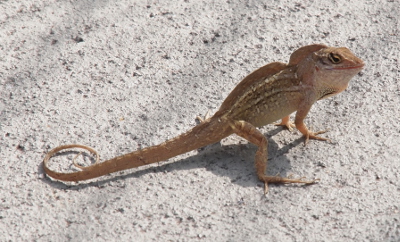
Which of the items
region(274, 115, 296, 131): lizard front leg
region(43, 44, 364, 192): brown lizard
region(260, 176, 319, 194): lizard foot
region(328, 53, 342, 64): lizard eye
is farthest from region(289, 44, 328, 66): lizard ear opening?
region(260, 176, 319, 194): lizard foot

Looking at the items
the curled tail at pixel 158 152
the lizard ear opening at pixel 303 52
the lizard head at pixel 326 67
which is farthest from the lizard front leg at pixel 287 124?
the curled tail at pixel 158 152

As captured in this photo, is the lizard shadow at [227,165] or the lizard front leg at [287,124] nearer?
the lizard shadow at [227,165]

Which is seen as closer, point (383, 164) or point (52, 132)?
point (383, 164)

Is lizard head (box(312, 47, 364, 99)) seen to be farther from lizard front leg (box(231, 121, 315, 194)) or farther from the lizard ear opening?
lizard front leg (box(231, 121, 315, 194))

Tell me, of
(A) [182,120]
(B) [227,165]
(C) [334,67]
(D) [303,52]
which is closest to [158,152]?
(B) [227,165]

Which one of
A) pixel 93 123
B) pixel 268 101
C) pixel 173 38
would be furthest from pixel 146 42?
pixel 268 101

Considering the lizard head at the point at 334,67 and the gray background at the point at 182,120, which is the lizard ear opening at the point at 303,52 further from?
the gray background at the point at 182,120

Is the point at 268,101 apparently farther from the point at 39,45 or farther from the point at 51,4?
the point at 51,4
